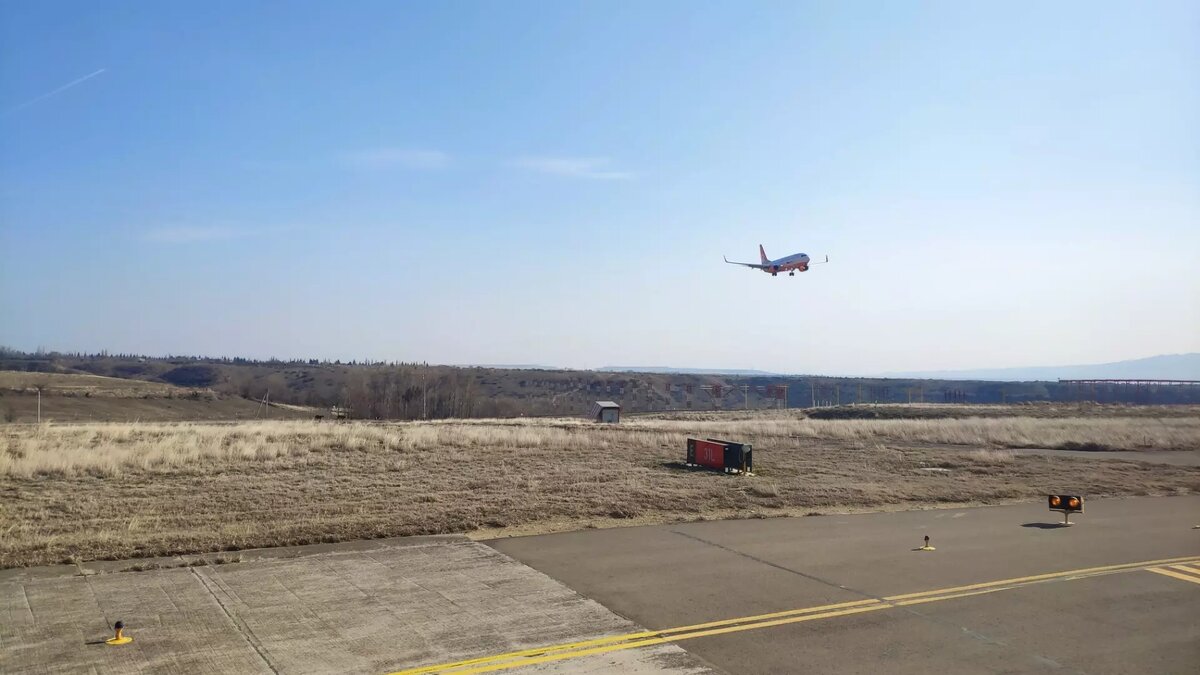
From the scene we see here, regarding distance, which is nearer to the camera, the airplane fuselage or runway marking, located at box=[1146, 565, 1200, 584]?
runway marking, located at box=[1146, 565, 1200, 584]

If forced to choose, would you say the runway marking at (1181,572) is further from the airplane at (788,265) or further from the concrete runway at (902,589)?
the airplane at (788,265)

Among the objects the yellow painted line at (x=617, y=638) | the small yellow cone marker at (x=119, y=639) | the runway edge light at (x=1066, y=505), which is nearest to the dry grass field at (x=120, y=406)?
the small yellow cone marker at (x=119, y=639)

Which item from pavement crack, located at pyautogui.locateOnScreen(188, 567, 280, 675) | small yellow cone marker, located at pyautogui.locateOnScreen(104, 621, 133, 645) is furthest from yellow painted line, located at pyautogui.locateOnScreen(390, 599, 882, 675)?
small yellow cone marker, located at pyautogui.locateOnScreen(104, 621, 133, 645)

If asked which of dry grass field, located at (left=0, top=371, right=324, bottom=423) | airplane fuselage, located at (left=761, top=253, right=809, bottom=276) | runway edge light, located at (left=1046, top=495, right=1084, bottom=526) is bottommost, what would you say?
dry grass field, located at (left=0, top=371, right=324, bottom=423)

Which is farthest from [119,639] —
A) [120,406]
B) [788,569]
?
[120,406]

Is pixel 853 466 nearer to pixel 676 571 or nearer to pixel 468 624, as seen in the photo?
pixel 676 571

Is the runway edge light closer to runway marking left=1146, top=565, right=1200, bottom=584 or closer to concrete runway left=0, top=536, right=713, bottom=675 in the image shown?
runway marking left=1146, top=565, right=1200, bottom=584

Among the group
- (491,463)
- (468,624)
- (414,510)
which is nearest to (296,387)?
(491,463)
